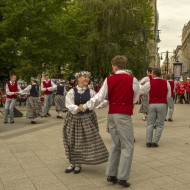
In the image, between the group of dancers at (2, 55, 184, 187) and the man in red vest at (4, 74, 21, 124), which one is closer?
the group of dancers at (2, 55, 184, 187)

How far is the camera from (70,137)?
664 cm

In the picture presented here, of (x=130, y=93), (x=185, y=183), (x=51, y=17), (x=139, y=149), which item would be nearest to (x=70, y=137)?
(x=130, y=93)

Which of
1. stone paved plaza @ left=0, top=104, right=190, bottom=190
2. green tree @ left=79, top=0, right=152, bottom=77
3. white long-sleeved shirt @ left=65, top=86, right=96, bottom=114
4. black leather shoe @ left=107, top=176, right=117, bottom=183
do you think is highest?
green tree @ left=79, top=0, right=152, bottom=77

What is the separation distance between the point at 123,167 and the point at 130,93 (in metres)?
1.02

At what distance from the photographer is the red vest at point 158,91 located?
29.8 feet

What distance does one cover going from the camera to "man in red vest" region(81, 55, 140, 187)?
5.72 meters

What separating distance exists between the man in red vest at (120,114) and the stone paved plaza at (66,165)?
27 centimetres

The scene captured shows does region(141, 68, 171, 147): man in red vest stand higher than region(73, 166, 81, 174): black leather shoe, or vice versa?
region(141, 68, 171, 147): man in red vest

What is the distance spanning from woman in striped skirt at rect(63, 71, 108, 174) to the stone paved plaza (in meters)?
0.25

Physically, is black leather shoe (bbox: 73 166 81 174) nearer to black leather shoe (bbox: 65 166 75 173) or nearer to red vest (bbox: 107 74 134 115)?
black leather shoe (bbox: 65 166 75 173)

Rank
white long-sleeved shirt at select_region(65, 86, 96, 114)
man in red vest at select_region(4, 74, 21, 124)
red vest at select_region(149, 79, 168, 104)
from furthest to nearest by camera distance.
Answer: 1. man in red vest at select_region(4, 74, 21, 124)
2. red vest at select_region(149, 79, 168, 104)
3. white long-sleeved shirt at select_region(65, 86, 96, 114)

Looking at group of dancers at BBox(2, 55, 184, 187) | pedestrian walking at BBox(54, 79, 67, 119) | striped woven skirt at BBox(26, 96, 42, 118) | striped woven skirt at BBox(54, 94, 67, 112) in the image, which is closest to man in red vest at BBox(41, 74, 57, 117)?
pedestrian walking at BBox(54, 79, 67, 119)

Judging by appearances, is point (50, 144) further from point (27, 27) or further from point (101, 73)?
point (101, 73)

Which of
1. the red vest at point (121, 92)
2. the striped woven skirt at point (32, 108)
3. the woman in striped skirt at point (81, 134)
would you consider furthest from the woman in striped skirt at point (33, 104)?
the red vest at point (121, 92)
